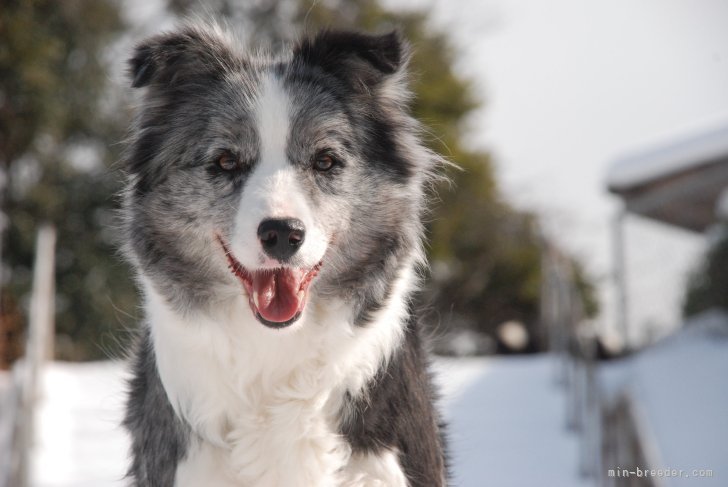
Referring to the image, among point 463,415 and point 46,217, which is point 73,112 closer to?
point 46,217

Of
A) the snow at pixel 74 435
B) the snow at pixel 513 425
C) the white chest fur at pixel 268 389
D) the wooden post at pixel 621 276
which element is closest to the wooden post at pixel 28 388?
the snow at pixel 74 435

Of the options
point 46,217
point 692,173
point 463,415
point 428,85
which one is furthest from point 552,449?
point 428,85

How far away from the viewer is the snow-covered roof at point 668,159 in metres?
6.68

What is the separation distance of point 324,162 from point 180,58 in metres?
0.74

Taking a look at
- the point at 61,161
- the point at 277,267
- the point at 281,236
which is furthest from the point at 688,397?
the point at 61,161

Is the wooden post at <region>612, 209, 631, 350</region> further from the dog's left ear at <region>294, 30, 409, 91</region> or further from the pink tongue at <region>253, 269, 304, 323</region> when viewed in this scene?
the pink tongue at <region>253, 269, 304, 323</region>

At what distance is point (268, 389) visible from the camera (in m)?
3.42

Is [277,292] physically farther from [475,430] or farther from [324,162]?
[475,430]

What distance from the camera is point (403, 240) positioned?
372 centimetres

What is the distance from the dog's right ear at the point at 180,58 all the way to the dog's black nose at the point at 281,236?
903mm

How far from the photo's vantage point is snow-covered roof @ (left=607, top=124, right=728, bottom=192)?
668 cm

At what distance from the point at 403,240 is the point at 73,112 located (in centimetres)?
1478

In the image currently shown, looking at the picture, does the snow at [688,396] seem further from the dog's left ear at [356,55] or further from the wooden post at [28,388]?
the wooden post at [28,388]

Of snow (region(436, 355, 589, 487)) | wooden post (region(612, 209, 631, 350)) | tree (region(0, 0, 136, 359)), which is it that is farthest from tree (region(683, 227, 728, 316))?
tree (region(0, 0, 136, 359))
